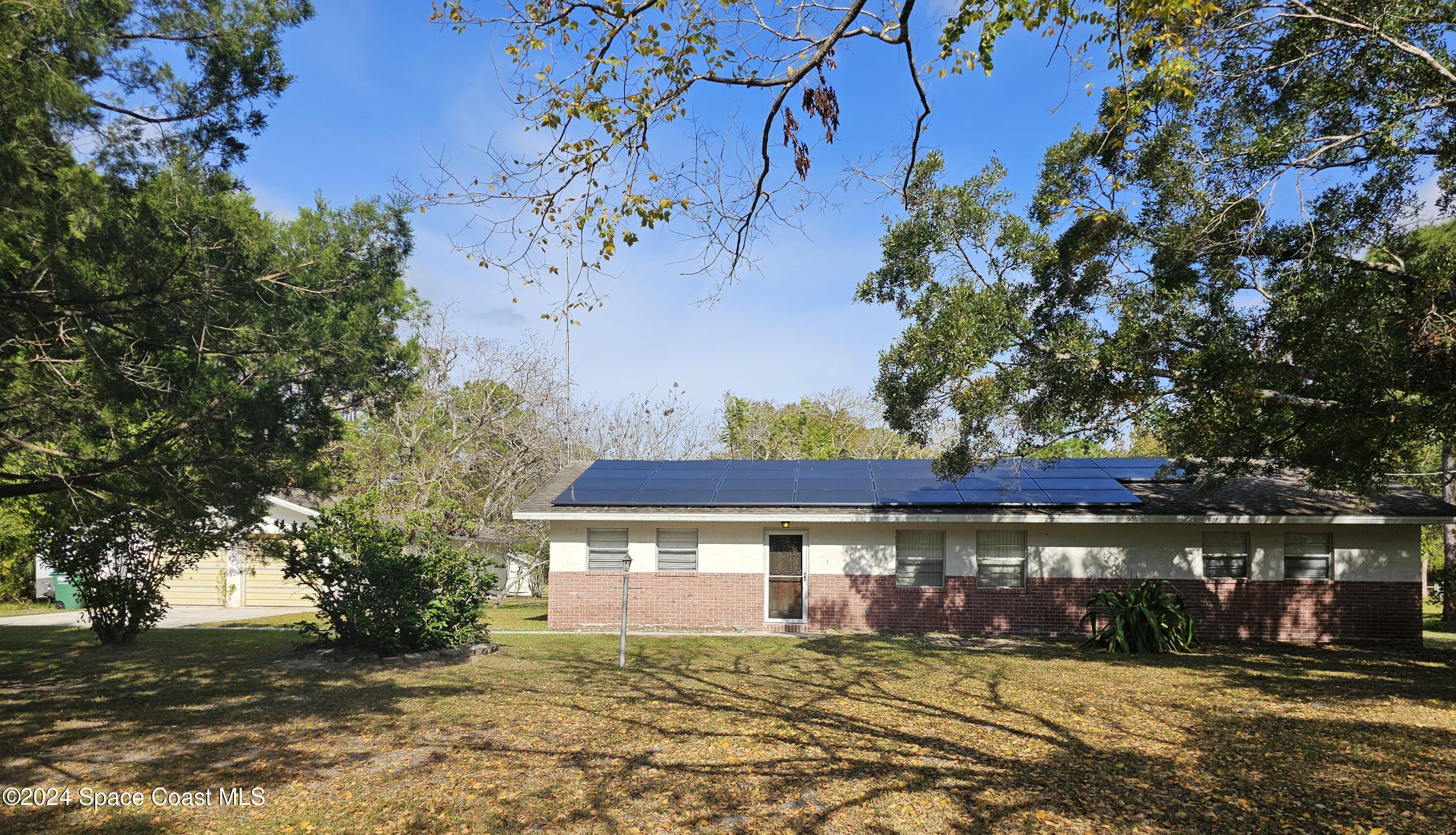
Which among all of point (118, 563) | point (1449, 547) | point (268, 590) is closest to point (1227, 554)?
point (1449, 547)

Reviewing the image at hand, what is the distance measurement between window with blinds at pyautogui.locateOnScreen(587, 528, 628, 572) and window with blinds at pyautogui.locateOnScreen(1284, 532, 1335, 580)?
1284cm

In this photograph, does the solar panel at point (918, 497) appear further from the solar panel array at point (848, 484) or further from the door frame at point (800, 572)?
the door frame at point (800, 572)

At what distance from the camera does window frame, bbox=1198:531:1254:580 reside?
15.7 m

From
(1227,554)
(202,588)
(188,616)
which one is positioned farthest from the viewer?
(202,588)

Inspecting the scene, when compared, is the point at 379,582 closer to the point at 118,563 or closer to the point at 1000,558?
the point at 118,563

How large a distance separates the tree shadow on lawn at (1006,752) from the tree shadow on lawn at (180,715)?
2098mm

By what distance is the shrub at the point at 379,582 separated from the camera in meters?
11.6

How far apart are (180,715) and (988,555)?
1335 centimetres

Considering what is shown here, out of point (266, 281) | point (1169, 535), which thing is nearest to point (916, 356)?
point (1169, 535)

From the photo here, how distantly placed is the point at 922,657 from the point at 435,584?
7.56 meters

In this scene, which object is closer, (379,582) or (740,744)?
(740,744)

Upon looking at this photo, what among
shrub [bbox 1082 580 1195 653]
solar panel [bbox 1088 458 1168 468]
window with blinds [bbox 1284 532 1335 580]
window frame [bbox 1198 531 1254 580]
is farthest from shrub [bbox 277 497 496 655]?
window with blinds [bbox 1284 532 1335 580]

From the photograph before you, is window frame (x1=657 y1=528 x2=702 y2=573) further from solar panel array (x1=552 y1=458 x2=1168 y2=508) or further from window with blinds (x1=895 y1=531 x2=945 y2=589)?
window with blinds (x1=895 y1=531 x2=945 y2=589)

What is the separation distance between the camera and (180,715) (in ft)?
27.6
